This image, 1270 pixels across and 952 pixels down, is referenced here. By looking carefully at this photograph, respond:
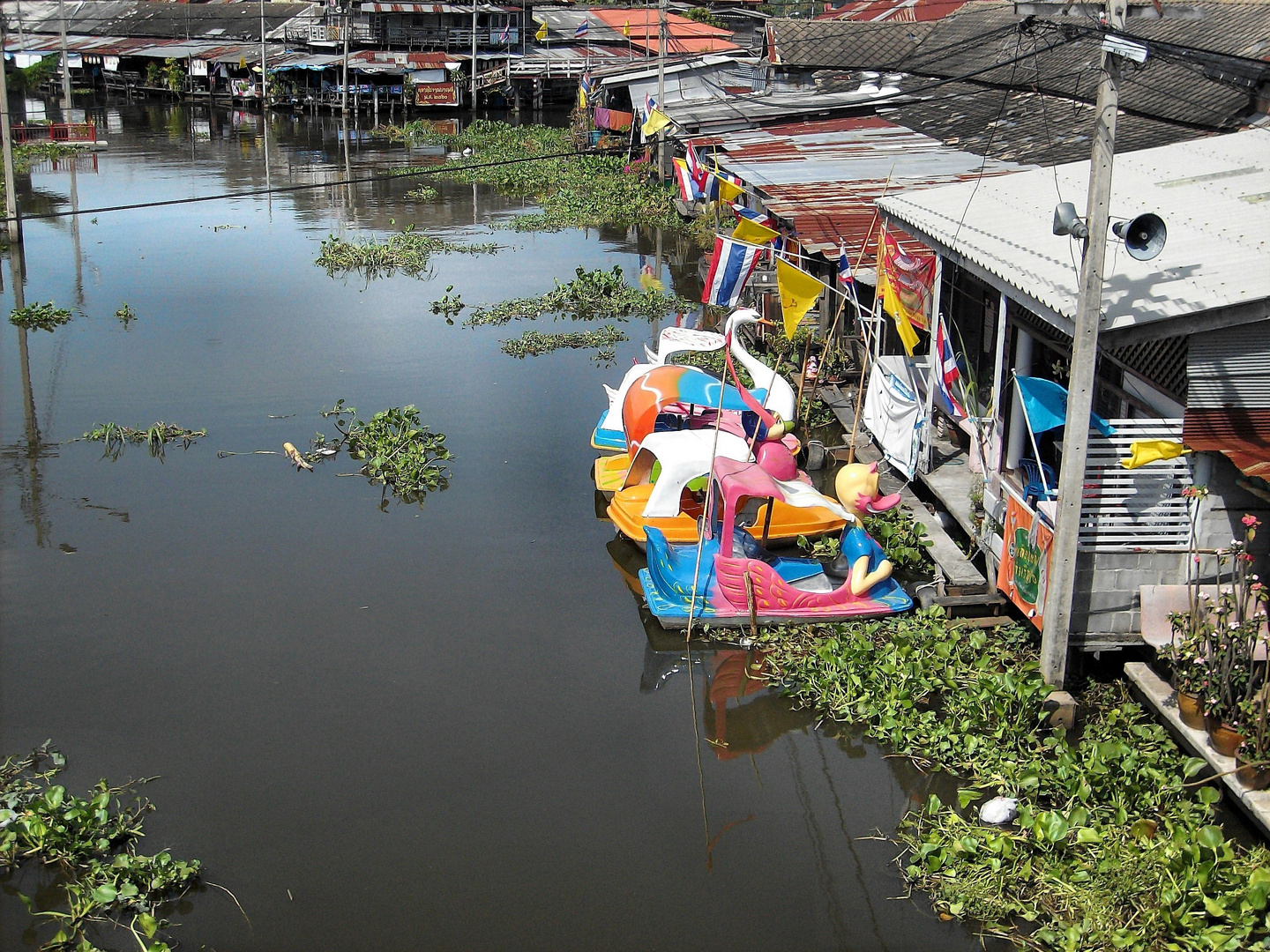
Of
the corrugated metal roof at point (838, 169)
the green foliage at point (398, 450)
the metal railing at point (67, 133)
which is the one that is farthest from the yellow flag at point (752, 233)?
the metal railing at point (67, 133)

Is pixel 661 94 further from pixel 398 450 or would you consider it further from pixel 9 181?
pixel 398 450

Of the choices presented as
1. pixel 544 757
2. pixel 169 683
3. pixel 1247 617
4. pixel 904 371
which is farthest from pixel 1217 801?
pixel 169 683

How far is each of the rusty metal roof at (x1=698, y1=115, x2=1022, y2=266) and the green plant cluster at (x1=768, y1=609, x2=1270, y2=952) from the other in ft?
19.1

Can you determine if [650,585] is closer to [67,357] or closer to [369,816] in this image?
[369,816]

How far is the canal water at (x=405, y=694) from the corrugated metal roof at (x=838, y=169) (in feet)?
12.6

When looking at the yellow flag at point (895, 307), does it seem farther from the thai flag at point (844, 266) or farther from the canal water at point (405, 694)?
the canal water at point (405, 694)

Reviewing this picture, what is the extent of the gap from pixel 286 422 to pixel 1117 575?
10704 millimetres

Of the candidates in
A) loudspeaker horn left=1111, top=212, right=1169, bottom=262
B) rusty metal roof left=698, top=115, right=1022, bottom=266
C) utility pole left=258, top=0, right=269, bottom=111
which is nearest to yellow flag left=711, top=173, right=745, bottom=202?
rusty metal roof left=698, top=115, right=1022, bottom=266

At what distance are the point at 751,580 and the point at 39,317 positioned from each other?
15.7 m

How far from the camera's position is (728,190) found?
1948cm

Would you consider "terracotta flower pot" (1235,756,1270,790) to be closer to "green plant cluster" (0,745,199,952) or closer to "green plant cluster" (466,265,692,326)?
"green plant cluster" (0,745,199,952)

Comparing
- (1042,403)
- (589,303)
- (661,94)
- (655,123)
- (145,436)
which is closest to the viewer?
(1042,403)

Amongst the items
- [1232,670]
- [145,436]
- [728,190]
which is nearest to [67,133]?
[728,190]

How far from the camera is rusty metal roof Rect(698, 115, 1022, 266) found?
16.3 meters
